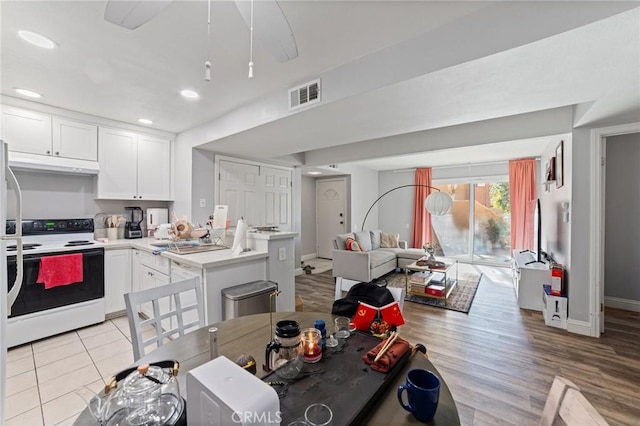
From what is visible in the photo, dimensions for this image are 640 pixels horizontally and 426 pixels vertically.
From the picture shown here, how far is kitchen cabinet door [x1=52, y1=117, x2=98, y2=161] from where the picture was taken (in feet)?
9.71

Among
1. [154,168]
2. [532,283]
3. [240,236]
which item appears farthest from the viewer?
[154,168]

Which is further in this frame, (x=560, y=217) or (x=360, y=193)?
(x=360, y=193)

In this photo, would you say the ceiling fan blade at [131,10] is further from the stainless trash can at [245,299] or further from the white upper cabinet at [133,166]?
the white upper cabinet at [133,166]

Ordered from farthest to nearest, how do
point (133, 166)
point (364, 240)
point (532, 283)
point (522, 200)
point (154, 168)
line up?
point (522, 200), point (364, 240), point (154, 168), point (133, 166), point (532, 283)

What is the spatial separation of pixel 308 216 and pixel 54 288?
16.3ft

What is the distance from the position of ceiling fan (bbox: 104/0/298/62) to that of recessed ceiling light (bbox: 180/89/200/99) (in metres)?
1.44

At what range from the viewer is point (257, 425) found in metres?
0.45

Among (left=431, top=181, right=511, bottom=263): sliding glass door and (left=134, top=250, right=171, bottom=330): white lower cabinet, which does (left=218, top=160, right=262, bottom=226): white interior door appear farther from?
(left=431, top=181, right=511, bottom=263): sliding glass door

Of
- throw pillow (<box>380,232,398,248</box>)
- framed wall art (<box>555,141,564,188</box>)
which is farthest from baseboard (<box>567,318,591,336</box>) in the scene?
throw pillow (<box>380,232,398,248</box>)

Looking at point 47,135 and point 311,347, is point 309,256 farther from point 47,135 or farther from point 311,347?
point 311,347

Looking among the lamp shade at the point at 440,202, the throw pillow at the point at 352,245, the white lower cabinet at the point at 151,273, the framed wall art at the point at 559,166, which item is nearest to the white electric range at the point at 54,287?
the white lower cabinet at the point at 151,273

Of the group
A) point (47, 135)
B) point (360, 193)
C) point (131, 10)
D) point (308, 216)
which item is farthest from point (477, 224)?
point (47, 135)

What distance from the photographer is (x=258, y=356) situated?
1.04m

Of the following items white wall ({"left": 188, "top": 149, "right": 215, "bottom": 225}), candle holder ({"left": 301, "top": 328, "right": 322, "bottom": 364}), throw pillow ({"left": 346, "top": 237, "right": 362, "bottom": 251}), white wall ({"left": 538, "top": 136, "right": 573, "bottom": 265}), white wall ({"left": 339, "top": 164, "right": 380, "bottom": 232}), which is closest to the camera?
candle holder ({"left": 301, "top": 328, "right": 322, "bottom": 364})
